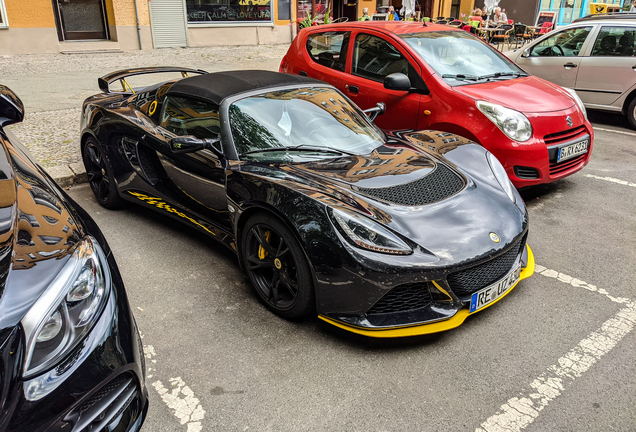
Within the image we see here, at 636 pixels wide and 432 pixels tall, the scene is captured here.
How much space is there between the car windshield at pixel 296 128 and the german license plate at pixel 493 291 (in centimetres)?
122

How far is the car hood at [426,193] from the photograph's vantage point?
8.50 ft

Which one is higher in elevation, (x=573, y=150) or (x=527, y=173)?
(x=573, y=150)

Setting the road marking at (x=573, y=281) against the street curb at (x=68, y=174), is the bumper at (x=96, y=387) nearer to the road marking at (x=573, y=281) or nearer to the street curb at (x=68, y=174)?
the road marking at (x=573, y=281)

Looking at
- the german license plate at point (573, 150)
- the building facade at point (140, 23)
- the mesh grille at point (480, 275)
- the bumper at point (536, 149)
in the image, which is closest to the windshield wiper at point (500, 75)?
the bumper at point (536, 149)

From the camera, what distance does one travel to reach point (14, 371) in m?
1.44

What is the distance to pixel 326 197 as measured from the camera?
2.67m

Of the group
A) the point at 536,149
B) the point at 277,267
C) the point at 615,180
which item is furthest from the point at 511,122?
the point at 277,267

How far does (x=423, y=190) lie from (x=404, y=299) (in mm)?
696

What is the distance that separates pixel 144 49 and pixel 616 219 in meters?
13.1

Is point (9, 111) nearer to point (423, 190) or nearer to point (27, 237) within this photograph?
point (27, 237)

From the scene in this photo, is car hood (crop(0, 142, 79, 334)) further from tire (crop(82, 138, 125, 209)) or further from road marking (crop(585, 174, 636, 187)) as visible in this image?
road marking (crop(585, 174, 636, 187))

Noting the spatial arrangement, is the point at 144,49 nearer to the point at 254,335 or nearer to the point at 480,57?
the point at 480,57

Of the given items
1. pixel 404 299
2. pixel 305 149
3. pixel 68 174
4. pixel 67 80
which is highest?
pixel 305 149

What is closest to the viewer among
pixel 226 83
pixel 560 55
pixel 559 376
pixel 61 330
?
pixel 61 330
